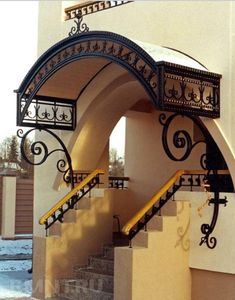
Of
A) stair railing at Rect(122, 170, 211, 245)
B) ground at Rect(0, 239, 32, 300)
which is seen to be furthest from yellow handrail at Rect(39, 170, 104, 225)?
stair railing at Rect(122, 170, 211, 245)

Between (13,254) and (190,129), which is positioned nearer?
(190,129)

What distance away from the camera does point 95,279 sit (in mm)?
9125

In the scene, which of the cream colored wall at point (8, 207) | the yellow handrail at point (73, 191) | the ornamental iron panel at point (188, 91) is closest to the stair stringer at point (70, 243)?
the yellow handrail at point (73, 191)

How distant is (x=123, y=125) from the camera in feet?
44.0

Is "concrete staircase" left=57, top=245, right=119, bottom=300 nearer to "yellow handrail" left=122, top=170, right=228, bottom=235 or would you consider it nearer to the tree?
"yellow handrail" left=122, top=170, right=228, bottom=235

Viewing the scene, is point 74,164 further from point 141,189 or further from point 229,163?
point 229,163

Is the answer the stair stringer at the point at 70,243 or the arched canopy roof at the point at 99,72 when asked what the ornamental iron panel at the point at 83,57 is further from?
the stair stringer at the point at 70,243

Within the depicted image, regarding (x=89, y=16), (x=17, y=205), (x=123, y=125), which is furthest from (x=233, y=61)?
(x=17, y=205)

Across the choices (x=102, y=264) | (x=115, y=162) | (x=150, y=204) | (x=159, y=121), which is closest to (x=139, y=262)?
(x=150, y=204)

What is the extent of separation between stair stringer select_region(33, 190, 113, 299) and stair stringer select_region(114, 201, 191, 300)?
187cm

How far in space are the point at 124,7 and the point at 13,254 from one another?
838 centimetres

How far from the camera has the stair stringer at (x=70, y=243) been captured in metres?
9.31

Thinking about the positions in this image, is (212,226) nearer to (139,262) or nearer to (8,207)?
(139,262)

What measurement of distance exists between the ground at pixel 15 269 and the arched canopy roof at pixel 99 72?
286 cm
